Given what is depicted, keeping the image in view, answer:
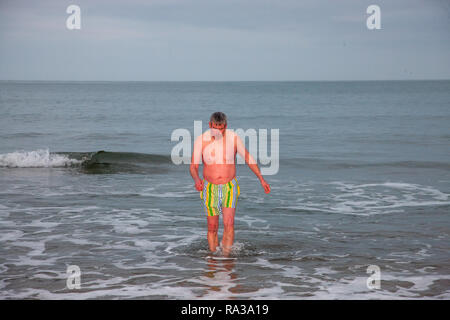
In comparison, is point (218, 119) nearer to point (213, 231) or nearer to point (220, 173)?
point (220, 173)

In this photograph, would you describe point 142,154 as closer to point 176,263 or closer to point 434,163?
point 434,163

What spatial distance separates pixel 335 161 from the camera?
695 inches

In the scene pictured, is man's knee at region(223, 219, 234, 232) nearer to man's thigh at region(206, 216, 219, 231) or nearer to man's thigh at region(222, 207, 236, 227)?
man's thigh at region(222, 207, 236, 227)

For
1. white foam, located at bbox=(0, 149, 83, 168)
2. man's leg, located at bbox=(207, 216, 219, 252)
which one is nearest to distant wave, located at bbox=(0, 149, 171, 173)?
white foam, located at bbox=(0, 149, 83, 168)

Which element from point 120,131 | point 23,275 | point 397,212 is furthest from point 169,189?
point 120,131

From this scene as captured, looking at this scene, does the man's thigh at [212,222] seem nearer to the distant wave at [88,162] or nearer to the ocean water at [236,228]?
the ocean water at [236,228]

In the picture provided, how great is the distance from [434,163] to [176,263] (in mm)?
12244

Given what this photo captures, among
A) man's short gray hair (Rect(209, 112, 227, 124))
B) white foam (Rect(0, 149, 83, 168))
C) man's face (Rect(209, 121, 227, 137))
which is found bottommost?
white foam (Rect(0, 149, 83, 168))

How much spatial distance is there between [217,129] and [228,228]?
1.34m

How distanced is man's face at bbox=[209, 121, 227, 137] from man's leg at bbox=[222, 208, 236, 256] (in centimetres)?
99

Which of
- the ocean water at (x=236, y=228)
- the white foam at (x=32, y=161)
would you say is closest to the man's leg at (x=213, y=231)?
the ocean water at (x=236, y=228)

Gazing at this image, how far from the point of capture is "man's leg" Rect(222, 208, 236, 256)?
6961mm

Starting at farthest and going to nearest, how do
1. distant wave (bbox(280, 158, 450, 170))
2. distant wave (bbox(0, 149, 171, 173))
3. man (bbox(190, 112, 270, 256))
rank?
distant wave (bbox(280, 158, 450, 170)), distant wave (bbox(0, 149, 171, 173)), man (bbox(190, 112, 270, 256))

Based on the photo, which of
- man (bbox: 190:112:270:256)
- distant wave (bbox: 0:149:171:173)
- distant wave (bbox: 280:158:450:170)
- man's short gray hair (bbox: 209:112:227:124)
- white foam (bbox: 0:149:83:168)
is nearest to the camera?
man's short gray hair (bbox: 209:112:227:124)
